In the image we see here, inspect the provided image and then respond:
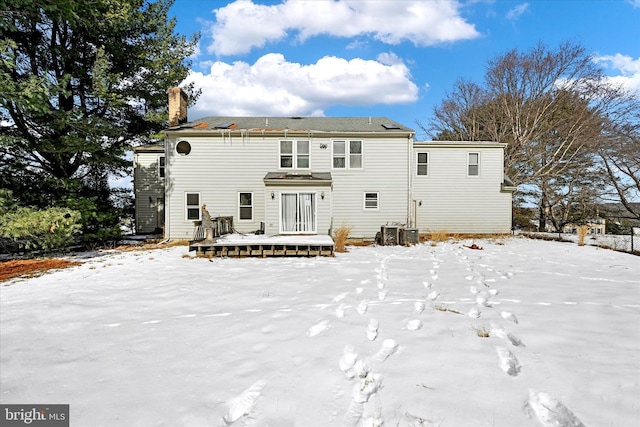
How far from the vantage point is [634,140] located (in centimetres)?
1833

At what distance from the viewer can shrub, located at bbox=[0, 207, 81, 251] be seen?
867cm

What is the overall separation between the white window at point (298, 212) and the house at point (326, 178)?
4cm

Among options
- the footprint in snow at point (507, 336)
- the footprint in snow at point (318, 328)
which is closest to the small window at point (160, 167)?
the footprint in snow at point (318, 328)

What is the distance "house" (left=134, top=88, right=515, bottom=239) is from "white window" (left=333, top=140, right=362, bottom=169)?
0.15ft

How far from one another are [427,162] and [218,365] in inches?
583

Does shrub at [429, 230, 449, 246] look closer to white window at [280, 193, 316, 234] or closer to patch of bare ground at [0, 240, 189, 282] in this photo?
white window at [280, 193, 316, 234]

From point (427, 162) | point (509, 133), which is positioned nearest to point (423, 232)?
point (427, 162)

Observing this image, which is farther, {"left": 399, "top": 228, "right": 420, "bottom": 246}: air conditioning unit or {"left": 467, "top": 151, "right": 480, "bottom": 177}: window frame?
{"left": 467, "top": 151, "right": 480, "bottom": 177}: window frame

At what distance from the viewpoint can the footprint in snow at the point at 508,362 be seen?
9.35 ft

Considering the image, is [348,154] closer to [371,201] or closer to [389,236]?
[371,201]

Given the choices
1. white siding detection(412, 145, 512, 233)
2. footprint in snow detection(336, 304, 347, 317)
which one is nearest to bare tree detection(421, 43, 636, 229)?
white siding detection(412, 145, 512, 233)

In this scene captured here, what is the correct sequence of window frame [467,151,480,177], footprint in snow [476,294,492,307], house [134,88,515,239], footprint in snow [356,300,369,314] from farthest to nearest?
window frame [467,151,480,177]
house [134,88,515,239]
footprint in snow [476,294,492,307]
footprint in snow [356,300,369,314]

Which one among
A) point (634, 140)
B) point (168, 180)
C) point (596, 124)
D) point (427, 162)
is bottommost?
point (168, 180)

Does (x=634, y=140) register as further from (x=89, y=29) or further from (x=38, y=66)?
(x=38, y=66)
